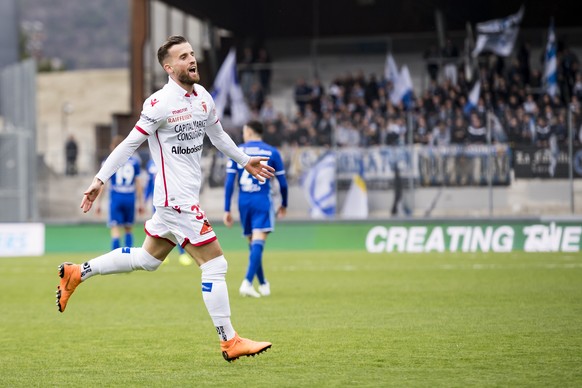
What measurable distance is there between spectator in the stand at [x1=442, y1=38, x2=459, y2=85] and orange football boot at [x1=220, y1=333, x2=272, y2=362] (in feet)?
78.0

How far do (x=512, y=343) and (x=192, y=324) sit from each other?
12.1 ft

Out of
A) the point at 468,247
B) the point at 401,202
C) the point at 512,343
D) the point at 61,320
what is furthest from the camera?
the point at 401,202

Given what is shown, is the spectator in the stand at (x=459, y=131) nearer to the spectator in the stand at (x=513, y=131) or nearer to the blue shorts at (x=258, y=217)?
the spectator in the stand at (x=513, y=131)

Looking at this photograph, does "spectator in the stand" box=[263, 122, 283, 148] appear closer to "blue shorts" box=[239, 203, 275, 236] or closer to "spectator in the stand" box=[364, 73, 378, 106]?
"spectator in the stand" box=[364, 73, 378, 106]

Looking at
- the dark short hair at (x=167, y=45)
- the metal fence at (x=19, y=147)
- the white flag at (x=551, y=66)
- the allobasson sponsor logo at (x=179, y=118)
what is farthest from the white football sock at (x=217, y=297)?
the white flag at (x=551, y=66)

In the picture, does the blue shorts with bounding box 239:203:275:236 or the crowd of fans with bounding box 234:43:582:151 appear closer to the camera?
the blue shorts with bounding box 239:203:275:236

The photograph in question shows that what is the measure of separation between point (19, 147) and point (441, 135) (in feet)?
36.6

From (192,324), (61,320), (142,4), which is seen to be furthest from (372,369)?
(142,4)

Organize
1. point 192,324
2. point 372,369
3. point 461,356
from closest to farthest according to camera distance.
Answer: point 372,369, point 461,356, point 192,324

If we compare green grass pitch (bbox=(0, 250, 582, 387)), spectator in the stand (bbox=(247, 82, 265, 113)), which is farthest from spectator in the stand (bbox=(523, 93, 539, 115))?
spectator in the stand (bbox=(247, 82, 265, 113))

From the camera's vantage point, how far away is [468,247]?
2392cm

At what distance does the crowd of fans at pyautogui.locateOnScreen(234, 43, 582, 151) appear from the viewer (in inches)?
993

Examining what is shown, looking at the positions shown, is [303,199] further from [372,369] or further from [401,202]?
[372,369]

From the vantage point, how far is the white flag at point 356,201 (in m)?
26.0
